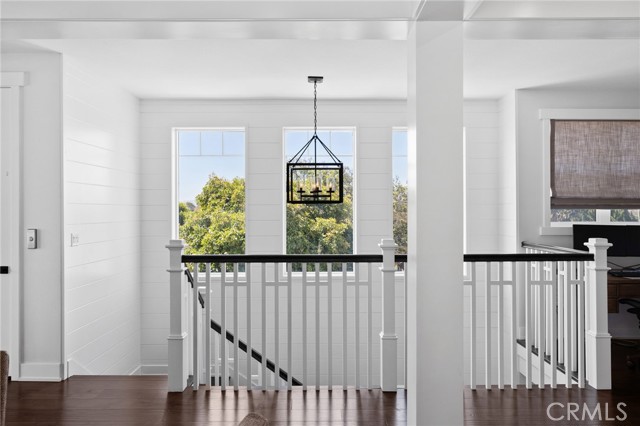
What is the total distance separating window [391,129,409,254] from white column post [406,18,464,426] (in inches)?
139

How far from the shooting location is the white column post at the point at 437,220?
2.70m

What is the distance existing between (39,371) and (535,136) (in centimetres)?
520

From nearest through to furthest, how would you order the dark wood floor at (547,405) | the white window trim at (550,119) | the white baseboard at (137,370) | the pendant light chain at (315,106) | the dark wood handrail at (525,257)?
the dark wood floor at (547,405) → the dark wood handrail at (525,257) → the pendant light chain at (315,106) → the white window trim at (550,119) → the white baseboard at (137,370)

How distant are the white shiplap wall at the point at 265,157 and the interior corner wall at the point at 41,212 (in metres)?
1.84

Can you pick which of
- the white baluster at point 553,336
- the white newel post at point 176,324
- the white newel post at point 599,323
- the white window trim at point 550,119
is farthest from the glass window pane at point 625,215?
the white newel post at point 176,324

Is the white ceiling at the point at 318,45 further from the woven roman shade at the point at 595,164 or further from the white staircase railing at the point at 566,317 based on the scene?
the white staircase railing at the point at 566,317

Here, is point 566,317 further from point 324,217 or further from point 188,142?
point 188,142

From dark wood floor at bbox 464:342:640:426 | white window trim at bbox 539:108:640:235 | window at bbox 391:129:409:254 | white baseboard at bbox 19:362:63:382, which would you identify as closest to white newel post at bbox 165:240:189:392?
white baseboard at bbox 19:362:63:382

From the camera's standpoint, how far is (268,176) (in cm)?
621

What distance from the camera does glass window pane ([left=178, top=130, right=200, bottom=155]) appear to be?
6348 mm

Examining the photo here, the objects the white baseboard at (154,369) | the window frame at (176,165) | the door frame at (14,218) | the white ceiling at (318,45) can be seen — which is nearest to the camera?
the white ceiling at (318,45)

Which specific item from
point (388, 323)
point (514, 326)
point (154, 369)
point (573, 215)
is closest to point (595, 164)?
point (573, 215)

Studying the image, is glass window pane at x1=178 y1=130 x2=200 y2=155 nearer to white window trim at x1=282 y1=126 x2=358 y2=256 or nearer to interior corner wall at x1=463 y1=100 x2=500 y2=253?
white window trim at x1=282 y1=126 x2=358 y2=256

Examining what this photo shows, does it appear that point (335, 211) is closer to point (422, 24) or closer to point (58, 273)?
point (58, 273)
